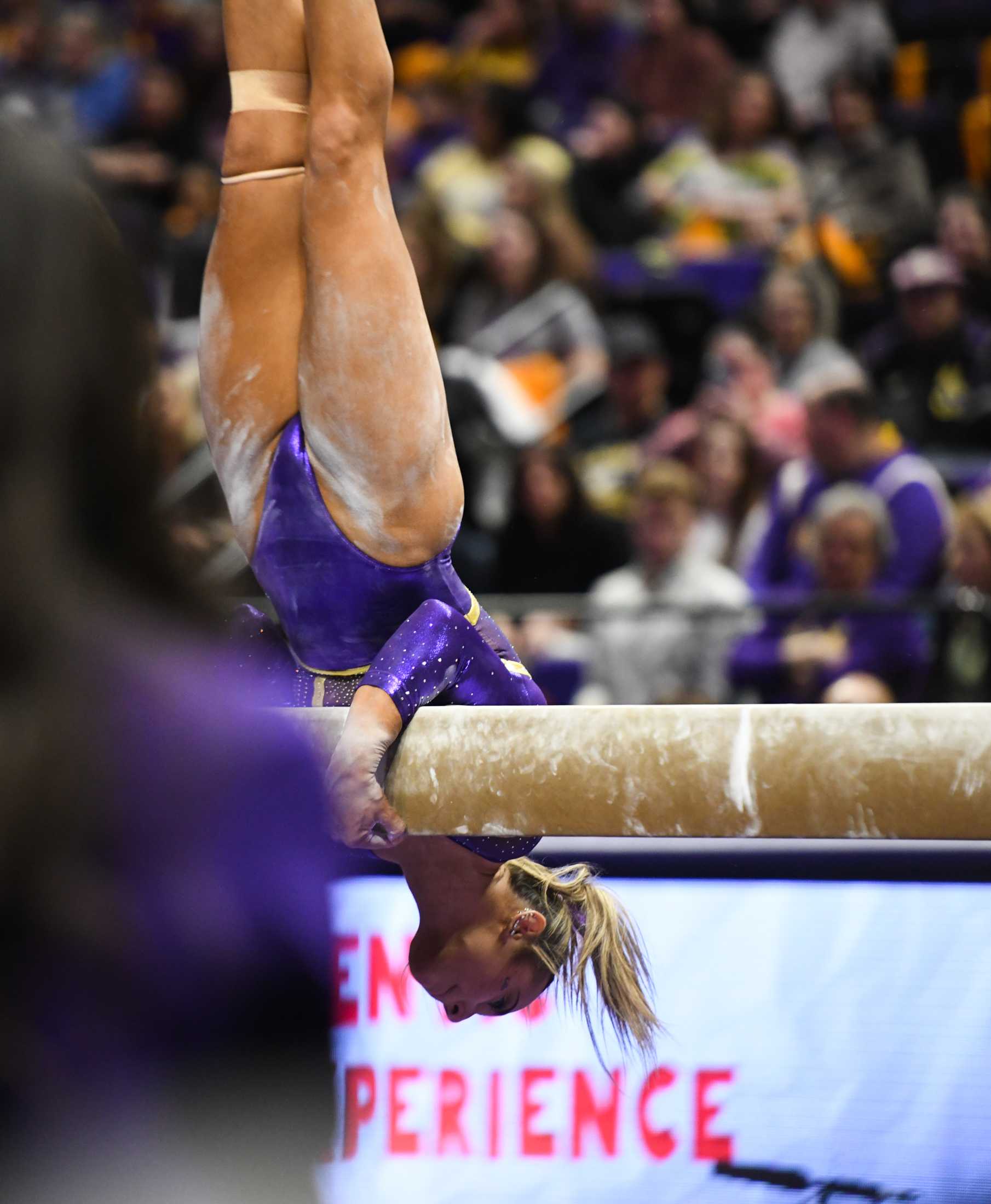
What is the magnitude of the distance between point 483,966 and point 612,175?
14.4ft

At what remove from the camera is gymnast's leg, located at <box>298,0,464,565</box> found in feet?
6.81

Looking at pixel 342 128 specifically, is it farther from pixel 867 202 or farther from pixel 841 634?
pixel 867 202

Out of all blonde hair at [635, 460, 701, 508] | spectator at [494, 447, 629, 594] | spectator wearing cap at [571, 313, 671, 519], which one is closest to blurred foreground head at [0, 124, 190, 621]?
blonde hair at [635, 460, 701, 508]

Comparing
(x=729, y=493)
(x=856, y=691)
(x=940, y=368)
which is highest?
(x=940, y=368)

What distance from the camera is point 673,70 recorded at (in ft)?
20.9

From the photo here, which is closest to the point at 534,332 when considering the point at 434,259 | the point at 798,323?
the point at 434,259

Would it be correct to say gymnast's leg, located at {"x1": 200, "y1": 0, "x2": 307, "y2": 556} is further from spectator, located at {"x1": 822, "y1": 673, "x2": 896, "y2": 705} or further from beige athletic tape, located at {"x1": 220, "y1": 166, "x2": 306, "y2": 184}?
spectator, located at {"x1": 822, "y1": 673, "x2": 896, "y2": 705}

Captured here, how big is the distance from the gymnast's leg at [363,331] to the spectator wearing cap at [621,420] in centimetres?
278

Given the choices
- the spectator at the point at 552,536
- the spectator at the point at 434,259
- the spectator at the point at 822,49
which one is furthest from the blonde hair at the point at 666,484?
the spectator at the point at 822,49

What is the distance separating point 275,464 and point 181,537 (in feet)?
4.61

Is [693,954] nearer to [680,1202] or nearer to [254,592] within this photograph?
[680,1202]

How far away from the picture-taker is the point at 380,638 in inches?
87.1

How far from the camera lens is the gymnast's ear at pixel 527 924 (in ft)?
7.89

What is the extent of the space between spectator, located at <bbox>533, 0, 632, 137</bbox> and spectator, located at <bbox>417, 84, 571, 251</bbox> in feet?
1.47
